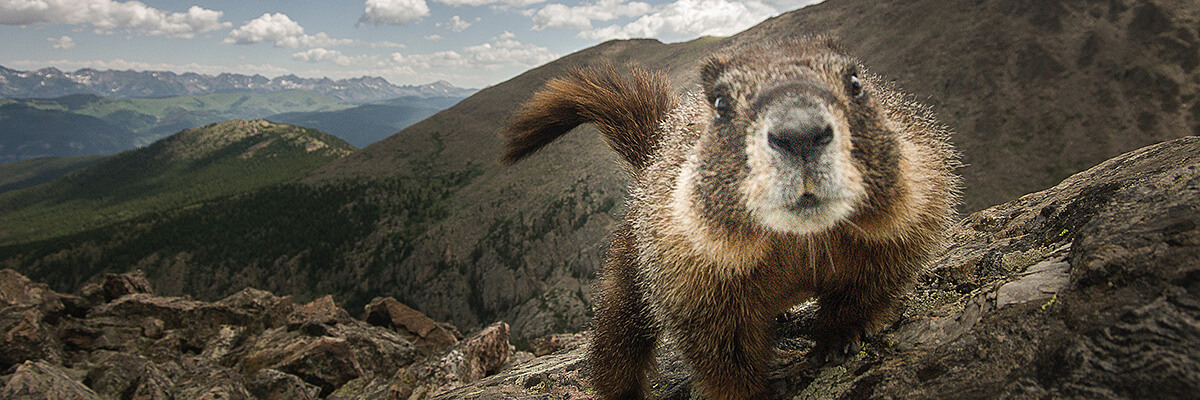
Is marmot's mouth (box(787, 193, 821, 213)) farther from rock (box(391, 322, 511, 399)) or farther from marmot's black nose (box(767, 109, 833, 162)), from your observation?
rock (box(391, 322, 511, 399))

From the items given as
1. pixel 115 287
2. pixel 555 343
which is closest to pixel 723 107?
pixel 555 343

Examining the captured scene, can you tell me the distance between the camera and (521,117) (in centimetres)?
514

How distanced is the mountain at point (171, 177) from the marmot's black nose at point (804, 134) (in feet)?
437

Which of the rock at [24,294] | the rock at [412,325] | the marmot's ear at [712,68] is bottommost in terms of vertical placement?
the rock at [412,325]

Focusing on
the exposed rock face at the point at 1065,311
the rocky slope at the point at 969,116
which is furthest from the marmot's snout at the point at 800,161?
the rocky slope at the point at 969,116

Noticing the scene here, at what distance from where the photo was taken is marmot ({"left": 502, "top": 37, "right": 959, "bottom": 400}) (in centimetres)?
248

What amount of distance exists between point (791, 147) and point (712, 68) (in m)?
1.15

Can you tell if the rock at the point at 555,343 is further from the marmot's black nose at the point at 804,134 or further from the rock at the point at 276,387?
the marmot's black nose at the point at 804,134

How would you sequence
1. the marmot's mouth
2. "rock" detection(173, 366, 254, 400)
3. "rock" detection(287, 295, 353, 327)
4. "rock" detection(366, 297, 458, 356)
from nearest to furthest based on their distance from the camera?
the marmot's mouth < "rock" detection(173, 366, 254, 400) < "rock" detection(287, 295, 353, 327) < "rock" detection(366, 297, 458, 356)

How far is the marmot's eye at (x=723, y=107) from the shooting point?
2.89m

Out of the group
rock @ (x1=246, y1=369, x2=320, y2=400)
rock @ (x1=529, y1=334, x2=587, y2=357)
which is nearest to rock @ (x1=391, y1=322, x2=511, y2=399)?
rock @ (x1=529, y1=334, x2=587, y2=357)

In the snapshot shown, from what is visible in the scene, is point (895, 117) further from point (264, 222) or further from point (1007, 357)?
point (264, 222)

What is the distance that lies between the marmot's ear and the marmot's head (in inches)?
2.7

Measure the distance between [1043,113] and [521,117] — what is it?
50.3 m
